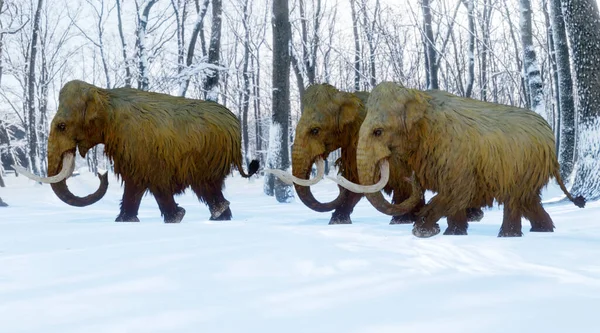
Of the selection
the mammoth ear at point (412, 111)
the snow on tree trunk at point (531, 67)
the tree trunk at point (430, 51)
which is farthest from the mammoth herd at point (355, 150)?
the tree trunk at point (430, 51)

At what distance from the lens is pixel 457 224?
4.84 meters

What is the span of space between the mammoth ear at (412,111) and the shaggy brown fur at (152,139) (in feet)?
7.76

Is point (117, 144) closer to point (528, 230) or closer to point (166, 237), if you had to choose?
point (166, 237)

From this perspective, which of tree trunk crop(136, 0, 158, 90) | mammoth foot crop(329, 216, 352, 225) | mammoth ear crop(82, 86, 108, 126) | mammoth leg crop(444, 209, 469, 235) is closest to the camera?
A: mammoth leg crop(444, 209, 469, 235)

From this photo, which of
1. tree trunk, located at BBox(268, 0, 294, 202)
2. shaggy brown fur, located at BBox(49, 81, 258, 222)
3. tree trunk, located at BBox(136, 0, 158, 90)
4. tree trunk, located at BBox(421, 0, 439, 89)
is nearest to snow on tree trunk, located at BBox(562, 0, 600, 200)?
shaggy brown fur, located at BBox(49, 81, 258, 222)

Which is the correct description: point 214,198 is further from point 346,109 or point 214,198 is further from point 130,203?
point 346,109

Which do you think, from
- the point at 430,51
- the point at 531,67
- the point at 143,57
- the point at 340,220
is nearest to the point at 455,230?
the point at 340,220

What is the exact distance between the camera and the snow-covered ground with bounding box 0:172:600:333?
2.32 meters

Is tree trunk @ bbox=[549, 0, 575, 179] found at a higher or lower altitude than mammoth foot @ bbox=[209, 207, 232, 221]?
higher

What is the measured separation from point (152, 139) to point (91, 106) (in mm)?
653

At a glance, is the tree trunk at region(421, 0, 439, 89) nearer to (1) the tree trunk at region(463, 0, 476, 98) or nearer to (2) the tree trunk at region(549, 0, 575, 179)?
(1) the tree trunk at region(463, 0, 476, 98)

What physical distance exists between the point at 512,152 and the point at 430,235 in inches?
35.6

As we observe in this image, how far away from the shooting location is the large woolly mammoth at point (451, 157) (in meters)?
4.71

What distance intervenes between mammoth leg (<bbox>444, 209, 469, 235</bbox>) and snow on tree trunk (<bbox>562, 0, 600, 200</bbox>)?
2823 mm
